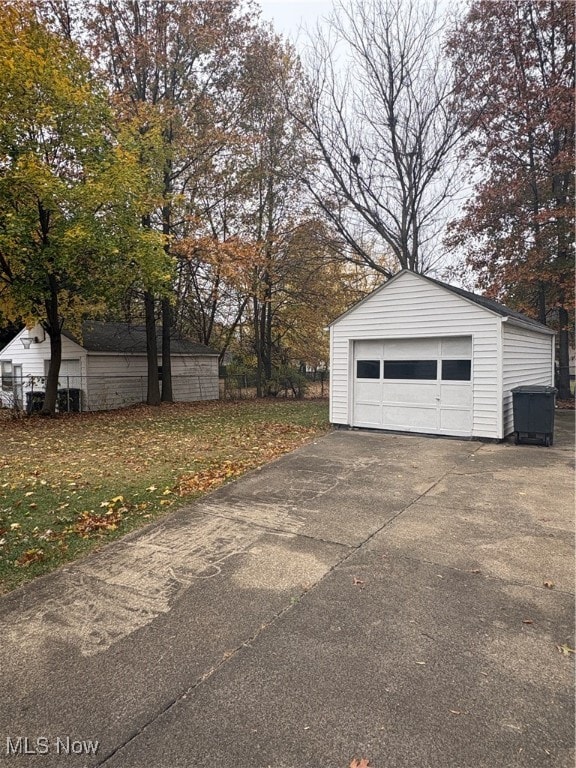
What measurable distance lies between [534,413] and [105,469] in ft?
25.6

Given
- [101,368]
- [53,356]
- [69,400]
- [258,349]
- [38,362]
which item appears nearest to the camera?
[53,356]

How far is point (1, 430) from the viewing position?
1055 centimetres

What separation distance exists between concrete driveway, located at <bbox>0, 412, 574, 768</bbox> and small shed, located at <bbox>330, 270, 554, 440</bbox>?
429 cm

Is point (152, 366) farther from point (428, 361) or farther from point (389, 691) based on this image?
point (389, 691)

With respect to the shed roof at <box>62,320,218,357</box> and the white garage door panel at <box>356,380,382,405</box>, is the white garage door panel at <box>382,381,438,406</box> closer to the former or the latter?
the white garage door panel at <box>356,380,382,405</box>

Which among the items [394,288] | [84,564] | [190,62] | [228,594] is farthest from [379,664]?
[190,62]

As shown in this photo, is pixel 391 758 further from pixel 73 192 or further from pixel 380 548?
pixel 73 192

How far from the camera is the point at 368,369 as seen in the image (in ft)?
34.2

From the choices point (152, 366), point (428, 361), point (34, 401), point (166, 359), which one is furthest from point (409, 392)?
point (34, 401)

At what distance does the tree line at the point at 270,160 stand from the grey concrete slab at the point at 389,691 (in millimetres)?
10875

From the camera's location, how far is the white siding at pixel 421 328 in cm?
877

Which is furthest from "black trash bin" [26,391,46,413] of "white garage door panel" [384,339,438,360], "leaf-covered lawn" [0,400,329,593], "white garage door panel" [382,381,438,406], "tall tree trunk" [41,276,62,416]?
"white garage door panel" [384,339,438,360]

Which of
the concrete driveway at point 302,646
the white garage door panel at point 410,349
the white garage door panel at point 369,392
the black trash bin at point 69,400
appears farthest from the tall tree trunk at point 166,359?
the concrete driveway at point 302,646

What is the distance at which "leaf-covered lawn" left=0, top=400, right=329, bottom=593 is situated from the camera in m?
4.18
